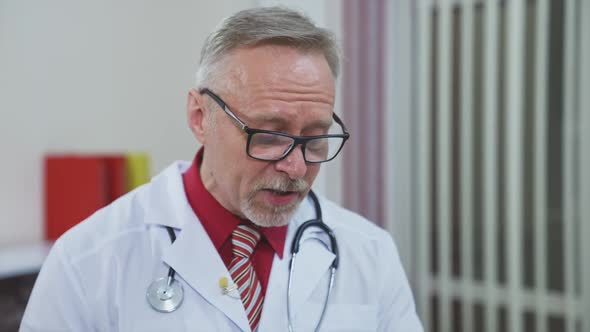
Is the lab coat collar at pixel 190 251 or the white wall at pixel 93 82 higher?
the white wall at pixel 93 82

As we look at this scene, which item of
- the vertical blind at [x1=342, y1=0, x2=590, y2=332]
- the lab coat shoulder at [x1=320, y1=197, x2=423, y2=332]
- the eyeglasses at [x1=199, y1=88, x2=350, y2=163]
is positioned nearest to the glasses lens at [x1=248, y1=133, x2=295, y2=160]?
the eyeglasses at [x1=199, y1=88, x2=350, y2=163]

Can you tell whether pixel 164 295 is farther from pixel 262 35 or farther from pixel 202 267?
pixel 262 35

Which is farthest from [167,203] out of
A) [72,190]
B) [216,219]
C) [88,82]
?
[88,82]

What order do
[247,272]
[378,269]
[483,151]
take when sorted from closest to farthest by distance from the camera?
[247,272] → [378,269] → [483,151]

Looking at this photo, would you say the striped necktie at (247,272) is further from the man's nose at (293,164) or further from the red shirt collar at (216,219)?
the man's nose at (293,164)

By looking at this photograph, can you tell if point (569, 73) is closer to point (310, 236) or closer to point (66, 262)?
point (310, 236)

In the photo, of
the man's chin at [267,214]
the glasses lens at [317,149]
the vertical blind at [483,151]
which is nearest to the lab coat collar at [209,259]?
the man's chin at [267,214]

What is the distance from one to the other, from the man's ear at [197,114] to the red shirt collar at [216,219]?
119 mm

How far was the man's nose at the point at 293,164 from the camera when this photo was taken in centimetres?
93

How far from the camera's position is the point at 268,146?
0.94 meters

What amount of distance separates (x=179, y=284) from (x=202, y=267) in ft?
0.18

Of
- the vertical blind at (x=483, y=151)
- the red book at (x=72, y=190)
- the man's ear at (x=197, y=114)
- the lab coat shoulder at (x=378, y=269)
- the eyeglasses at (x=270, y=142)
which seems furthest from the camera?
the vertical blind at (x=483, y=151)

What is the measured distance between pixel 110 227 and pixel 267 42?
1.63ft

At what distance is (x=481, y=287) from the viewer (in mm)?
2535
